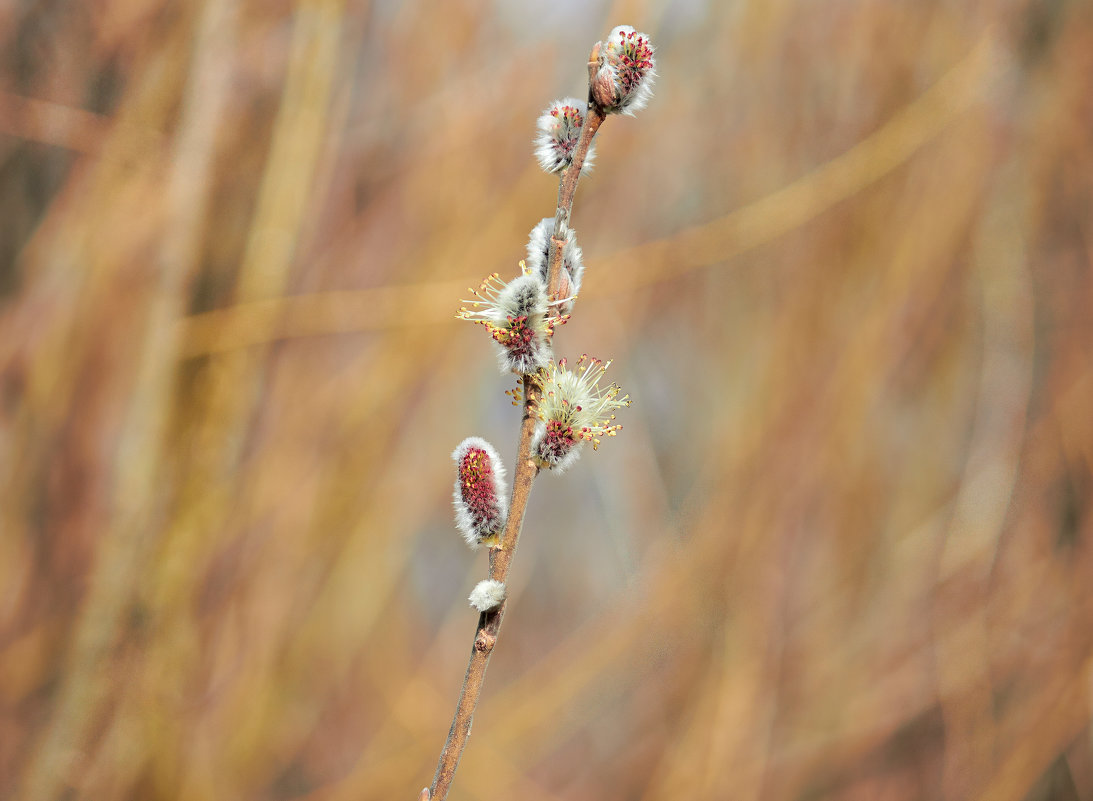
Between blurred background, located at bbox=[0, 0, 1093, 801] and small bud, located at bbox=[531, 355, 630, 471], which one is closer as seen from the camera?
small bud, located at bbox=[531, 355, 630, 471]

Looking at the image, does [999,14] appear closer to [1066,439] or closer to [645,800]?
[1066,439]

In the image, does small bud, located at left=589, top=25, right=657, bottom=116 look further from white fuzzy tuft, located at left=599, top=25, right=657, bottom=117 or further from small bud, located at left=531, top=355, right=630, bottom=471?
small bud, located at left=531, top=355, right=630, bottom=471

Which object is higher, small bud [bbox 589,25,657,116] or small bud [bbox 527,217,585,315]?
small bud [bbox 589,25,657,116]

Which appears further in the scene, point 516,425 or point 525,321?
point 516,425

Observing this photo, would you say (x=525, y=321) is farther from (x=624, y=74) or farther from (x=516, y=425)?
(x=516, y=425)

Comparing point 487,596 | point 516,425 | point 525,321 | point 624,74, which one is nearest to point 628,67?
point 624,74

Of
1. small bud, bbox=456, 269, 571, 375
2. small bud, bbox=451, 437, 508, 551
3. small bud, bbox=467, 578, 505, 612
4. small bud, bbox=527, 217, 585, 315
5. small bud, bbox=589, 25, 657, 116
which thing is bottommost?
small bud, bbox=467, 578, 505, 612

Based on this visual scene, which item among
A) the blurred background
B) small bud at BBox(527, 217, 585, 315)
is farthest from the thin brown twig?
the blurred background
